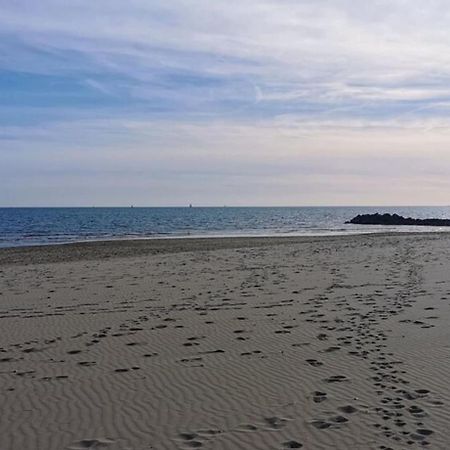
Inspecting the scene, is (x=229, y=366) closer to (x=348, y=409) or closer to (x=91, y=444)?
(x=348, y=409)

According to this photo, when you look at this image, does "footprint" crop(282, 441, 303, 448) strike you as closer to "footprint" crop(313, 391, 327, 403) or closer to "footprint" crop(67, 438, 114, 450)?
"footprint" crop(313, 391, 327, 403)

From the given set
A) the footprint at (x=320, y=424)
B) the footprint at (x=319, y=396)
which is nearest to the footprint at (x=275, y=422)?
the footprint at (x=320, y=424)

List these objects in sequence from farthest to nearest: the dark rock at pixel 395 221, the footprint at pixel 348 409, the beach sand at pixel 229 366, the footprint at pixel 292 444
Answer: the dark rock at pixel 395 221
the footprint at pixel 348 409
the beach sand at pixel 229 366
the footprint at pixel 292 444

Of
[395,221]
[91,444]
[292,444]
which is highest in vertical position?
[395,221]

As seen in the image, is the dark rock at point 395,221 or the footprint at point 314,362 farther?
the dark rock at point 395,221

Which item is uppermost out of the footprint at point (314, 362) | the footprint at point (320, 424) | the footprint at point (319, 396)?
the footprint at point (314, 362)

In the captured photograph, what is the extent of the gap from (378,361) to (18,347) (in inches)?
230

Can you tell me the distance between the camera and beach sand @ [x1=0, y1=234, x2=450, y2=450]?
5.92 metres

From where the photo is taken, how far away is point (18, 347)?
381 inches

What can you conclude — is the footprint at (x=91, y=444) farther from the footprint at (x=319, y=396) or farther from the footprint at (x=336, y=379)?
the footprint at (x=336, y=379)

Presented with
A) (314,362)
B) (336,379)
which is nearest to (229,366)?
(314,362)

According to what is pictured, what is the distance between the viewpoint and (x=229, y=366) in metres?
8.29

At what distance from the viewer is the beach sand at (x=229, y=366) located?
5.92m

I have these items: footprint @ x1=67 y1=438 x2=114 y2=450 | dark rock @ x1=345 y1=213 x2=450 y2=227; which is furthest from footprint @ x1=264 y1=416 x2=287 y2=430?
dark rock @ x1=345 y1=213 x2=450 y2=227
